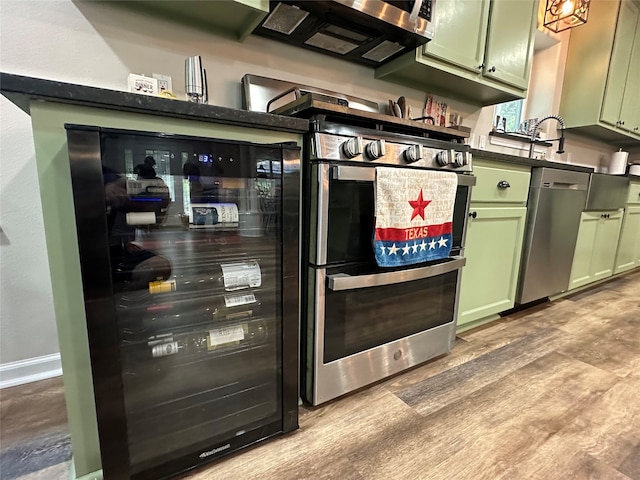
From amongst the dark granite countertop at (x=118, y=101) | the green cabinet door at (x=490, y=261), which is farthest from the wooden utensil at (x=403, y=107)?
the dark granite countertop at (x=118, y=101)

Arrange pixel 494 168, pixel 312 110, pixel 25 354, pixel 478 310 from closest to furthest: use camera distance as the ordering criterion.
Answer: pixel 312 110 → pixel 25 354 → pixel 494 168 → pixel 478 310

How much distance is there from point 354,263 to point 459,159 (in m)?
0.64

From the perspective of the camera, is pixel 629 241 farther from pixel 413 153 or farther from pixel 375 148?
pixel 375 148

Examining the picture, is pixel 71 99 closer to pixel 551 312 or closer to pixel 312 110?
pixel 312 110

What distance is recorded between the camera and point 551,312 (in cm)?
212

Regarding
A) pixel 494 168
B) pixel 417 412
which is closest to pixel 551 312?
pixel 494 168

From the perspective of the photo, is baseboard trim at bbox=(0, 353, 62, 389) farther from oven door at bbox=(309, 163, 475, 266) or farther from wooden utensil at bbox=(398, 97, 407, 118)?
wooden utensil at bbox=(398, 97, 407, 118)

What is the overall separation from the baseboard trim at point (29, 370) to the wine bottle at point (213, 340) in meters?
0.87

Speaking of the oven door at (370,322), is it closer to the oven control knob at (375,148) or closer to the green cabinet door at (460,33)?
the oven control knob at (375,148)

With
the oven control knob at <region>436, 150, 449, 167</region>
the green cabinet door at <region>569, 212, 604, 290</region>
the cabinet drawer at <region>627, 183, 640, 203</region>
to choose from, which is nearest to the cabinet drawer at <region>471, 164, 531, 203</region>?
the oven control knob at <region>436, 150, 449, 167</region>

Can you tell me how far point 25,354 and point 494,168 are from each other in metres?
2.29

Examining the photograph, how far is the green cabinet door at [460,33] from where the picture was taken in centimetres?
151

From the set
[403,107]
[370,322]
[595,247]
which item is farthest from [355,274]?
[595,247]

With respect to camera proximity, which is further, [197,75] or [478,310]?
[478,310]
